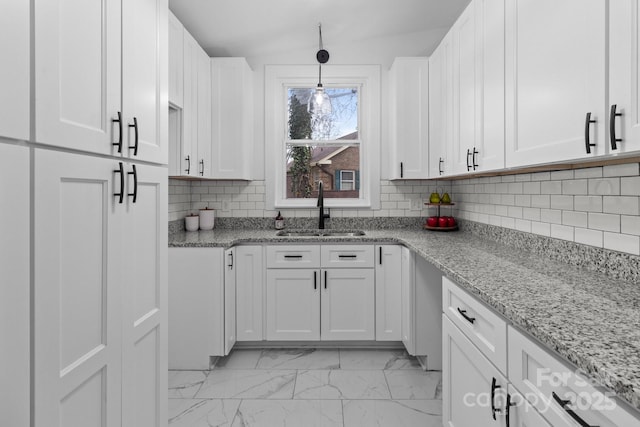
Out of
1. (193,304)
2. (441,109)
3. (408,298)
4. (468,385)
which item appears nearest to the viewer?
(468,385)

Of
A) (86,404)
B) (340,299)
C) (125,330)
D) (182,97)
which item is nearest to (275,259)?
(340,299)

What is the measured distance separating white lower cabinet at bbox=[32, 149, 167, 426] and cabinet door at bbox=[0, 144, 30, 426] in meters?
0.03

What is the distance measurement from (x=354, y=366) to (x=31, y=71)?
256 cm

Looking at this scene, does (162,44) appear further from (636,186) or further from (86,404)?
(636,186)

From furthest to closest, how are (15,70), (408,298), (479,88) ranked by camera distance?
(408,298)
(479,88)
(15,70)

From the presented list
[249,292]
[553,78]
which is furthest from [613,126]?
[249,292]

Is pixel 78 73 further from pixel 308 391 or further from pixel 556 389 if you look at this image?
pixel 308 391

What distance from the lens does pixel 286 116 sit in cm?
366

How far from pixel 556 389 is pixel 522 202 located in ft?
5.39

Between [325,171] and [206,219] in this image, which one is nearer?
[206,219]

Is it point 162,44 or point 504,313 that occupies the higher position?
point 162,44

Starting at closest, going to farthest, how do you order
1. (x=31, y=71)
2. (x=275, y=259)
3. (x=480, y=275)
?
(x=31, y=71)
(x=480, y=275)
(x=275, y=259)

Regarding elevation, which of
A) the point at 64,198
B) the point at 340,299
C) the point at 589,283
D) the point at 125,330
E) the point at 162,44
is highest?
the point at 162,44

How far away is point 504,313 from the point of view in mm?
1166
